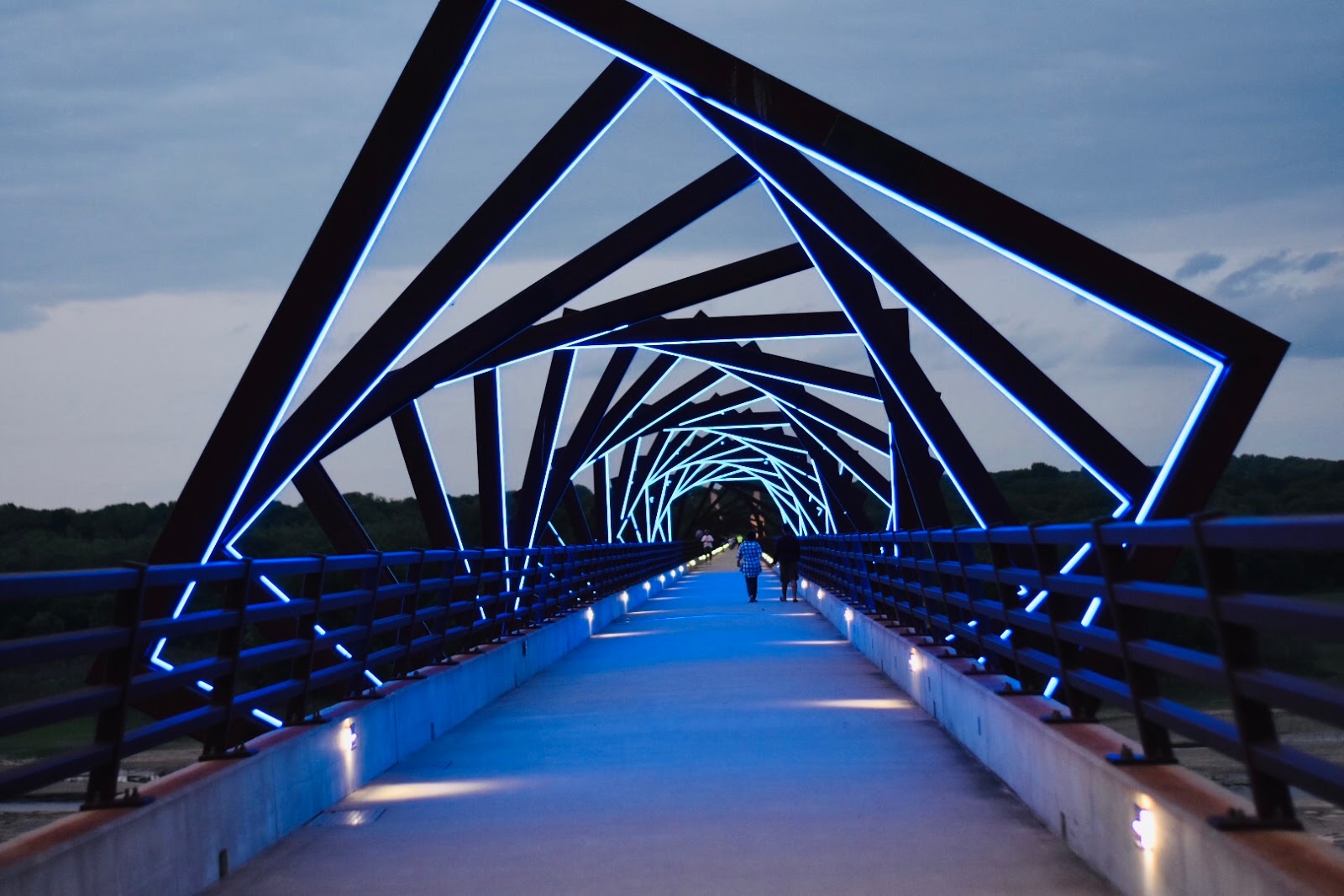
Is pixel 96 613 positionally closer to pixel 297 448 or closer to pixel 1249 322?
pixel 297 448

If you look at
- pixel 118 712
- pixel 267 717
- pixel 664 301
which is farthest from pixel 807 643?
pixel 118 712

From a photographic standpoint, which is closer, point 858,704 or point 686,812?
point 686,812

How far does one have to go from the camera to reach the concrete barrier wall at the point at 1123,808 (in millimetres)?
4797

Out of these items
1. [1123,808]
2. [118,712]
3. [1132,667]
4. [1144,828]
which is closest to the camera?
[1144,828]

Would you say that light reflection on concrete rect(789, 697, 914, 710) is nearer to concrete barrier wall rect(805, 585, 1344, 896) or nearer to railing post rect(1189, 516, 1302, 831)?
concrete barrier wall rect(805, 585, 1344, 896)

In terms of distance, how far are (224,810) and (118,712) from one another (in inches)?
43.0

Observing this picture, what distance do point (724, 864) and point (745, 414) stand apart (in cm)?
5242

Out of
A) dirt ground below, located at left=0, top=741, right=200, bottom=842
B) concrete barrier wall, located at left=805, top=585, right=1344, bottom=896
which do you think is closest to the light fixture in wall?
concrete barrier wall, located at left=805, top=585, right=1344, bottom=896

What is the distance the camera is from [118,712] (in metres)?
6.68

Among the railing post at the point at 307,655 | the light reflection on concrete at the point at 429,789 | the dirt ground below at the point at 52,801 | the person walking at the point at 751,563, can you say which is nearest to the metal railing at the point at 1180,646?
the light reflection on concrete at the point at 429,789

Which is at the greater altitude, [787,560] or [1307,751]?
[787,560]

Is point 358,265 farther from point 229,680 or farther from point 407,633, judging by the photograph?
point 229,680

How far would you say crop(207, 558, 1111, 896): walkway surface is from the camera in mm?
7172

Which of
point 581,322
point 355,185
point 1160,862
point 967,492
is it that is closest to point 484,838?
point 1160,862
